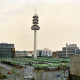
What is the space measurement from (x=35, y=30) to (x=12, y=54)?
136 feet

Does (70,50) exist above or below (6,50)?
below

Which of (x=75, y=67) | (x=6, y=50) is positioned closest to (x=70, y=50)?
(x=6, y=50)

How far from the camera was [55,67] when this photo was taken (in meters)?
65.2

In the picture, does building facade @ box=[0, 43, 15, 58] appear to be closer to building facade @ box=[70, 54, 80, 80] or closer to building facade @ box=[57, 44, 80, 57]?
building facade @ box=[57, 44, 80, 57]

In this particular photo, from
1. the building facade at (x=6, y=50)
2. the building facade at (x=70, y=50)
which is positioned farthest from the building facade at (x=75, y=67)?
the building facade at (x=6, y=50)

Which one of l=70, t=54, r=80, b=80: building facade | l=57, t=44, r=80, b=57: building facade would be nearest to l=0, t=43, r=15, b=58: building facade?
l=57, t=44, r=80, b=57: building facade

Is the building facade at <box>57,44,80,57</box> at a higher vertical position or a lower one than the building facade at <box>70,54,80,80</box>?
higher

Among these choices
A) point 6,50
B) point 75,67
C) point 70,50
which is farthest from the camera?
point 6,50

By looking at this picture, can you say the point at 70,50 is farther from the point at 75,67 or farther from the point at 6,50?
the point at 75,67

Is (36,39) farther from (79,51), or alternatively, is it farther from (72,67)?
(72,67)

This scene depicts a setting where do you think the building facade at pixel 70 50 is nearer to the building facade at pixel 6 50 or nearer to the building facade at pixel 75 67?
the building facade at pixel 6 50

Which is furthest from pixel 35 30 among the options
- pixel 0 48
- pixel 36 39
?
pixel 0 48

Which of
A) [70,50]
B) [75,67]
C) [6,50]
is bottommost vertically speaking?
[75,67]

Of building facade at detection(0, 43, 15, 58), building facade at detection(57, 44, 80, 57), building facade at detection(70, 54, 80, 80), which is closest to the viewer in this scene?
building facade at detection(70, 54, 80, 80)
